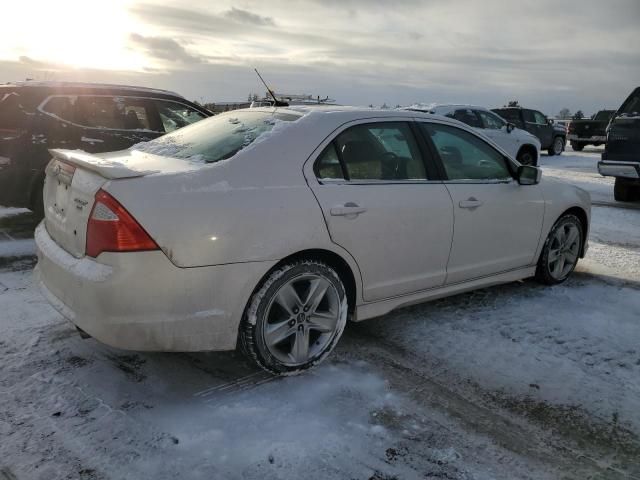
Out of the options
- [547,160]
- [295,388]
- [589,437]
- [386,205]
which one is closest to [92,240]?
[295,388]

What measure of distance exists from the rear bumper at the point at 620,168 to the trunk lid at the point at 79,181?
7.95 meters

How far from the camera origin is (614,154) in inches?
356

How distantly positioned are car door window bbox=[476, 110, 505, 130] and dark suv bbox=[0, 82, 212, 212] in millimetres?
9202

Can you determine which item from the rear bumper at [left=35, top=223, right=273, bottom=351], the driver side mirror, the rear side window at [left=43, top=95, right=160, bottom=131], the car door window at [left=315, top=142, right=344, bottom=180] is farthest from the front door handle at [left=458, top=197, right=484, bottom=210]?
the rear side window at [left=43, top=95, right=160, bottom=131]

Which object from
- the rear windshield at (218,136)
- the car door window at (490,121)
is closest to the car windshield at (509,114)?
the car door window at (490,121)

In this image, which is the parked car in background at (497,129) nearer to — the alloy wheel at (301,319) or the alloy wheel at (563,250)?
the alloy wheel at (563,250)

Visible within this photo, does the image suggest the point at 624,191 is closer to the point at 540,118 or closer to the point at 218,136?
the point at 218,136

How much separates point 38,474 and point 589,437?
2.55 metres

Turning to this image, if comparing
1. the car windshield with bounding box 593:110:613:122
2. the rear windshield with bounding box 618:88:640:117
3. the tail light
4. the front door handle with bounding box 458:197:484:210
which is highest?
the car windshield with bounding box 593:110:613:122

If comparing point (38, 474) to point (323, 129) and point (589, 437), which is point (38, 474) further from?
point (589, 437)

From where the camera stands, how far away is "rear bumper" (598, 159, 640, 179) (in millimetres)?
8734

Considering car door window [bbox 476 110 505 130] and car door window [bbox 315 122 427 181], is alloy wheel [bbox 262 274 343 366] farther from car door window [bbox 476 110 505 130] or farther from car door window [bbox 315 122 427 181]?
car door window [bbox 476 110 505 130]

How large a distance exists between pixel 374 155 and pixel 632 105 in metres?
7.74

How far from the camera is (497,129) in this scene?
547 inches
